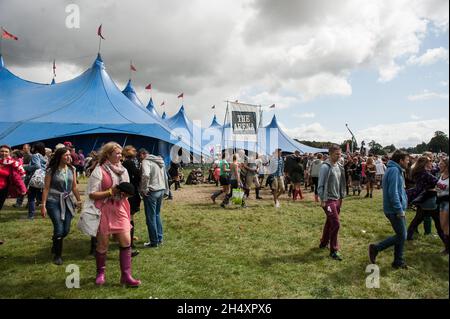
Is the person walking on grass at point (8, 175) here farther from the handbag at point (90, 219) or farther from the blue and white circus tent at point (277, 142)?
the blue and white circus tent at point (277, 142)

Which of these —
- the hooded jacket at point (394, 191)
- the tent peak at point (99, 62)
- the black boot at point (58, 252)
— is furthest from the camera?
the tent peak at point (99, 62)

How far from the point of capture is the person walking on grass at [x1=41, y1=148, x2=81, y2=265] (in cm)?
468

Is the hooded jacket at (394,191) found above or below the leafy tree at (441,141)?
below

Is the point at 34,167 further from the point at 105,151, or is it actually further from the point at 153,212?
the point at 105,151

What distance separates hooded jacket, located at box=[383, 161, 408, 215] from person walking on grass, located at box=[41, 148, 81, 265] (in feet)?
14.8

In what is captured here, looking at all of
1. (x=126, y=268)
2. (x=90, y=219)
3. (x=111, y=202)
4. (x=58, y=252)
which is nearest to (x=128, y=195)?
(x=111, y=202)

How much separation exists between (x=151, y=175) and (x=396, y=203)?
3.80 metres

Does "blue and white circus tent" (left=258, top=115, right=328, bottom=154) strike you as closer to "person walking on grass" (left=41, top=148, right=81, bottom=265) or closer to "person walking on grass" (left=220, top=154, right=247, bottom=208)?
"person walking on grass" (left=220, top=154, right=247, bottom=208)

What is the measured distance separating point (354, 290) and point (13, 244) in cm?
565

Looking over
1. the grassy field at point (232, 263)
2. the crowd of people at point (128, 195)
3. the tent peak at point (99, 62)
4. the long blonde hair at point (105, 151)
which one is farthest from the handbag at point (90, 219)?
the tent peak at point (99, 62)

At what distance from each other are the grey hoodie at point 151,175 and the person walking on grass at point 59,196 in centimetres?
103

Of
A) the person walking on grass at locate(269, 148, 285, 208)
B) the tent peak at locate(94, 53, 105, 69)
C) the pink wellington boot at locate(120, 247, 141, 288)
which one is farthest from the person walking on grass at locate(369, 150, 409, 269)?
the tent peak at locate(94, 53, 105, 69)

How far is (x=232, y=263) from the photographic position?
4.86 meters

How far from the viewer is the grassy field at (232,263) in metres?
3.86
